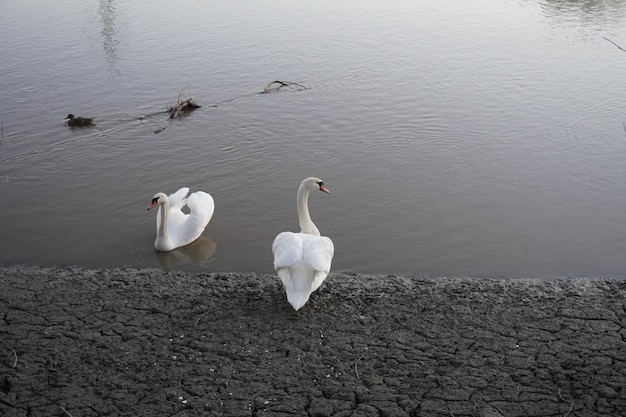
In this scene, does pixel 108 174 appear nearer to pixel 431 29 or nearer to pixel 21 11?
pixel 431 29

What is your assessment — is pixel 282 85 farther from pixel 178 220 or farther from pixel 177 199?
pixel 178 220

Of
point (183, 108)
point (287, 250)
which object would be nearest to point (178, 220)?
point (287, 250)

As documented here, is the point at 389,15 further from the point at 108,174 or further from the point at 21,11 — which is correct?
the point at 108,174

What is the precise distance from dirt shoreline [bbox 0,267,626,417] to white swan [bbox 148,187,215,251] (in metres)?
1.10

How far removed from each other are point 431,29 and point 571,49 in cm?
356

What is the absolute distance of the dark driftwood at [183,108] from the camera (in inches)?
526

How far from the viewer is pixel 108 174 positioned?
11.0 m

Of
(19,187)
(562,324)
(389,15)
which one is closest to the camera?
(562,324)

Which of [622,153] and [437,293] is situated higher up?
[437,293]

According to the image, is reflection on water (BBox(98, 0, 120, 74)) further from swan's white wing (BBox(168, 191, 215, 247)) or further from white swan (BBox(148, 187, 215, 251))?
swan's white wing (BBox(168, 191, 215, 247))

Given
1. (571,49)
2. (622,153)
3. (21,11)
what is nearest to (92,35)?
(21,11)

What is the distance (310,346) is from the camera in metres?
6.20

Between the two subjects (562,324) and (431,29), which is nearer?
(562,324)

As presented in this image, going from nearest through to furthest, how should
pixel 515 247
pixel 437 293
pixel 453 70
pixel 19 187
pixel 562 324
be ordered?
pixel 562 324, pixel 437 293, pixel 515 247, pixel 19 187, pixel 453 70
